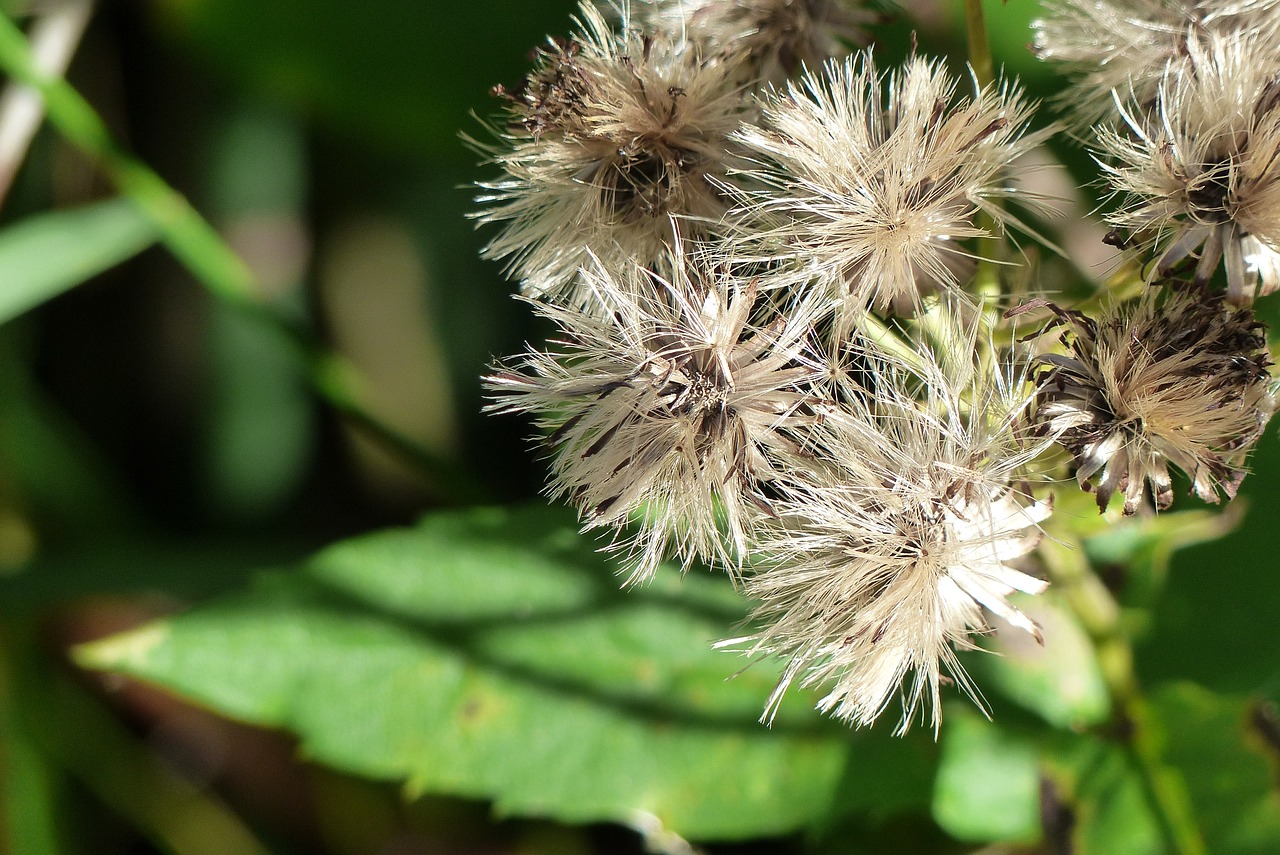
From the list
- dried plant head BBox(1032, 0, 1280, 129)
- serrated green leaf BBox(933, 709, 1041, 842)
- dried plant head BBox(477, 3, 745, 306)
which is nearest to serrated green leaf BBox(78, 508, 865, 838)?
serrated green leaf BBox(933, 709, 1041, 842)

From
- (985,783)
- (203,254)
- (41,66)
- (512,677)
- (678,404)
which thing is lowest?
(985,783)

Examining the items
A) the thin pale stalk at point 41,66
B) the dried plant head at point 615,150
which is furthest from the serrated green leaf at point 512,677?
the thin pale stalk at point 41,66

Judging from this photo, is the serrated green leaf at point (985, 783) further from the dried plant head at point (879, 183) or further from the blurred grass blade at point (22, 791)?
the blurred grass blade at point (22, 791)

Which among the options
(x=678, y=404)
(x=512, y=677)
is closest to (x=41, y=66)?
(x=512, y=677)

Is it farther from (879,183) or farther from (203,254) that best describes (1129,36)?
(203,254)

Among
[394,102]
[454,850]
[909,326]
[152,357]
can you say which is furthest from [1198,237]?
[152,357]

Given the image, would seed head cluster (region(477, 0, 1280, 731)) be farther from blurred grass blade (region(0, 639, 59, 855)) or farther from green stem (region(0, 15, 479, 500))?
blurred grass blade (region(0, 639, 59, 855))

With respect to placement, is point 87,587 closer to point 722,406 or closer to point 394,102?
point 394,102
